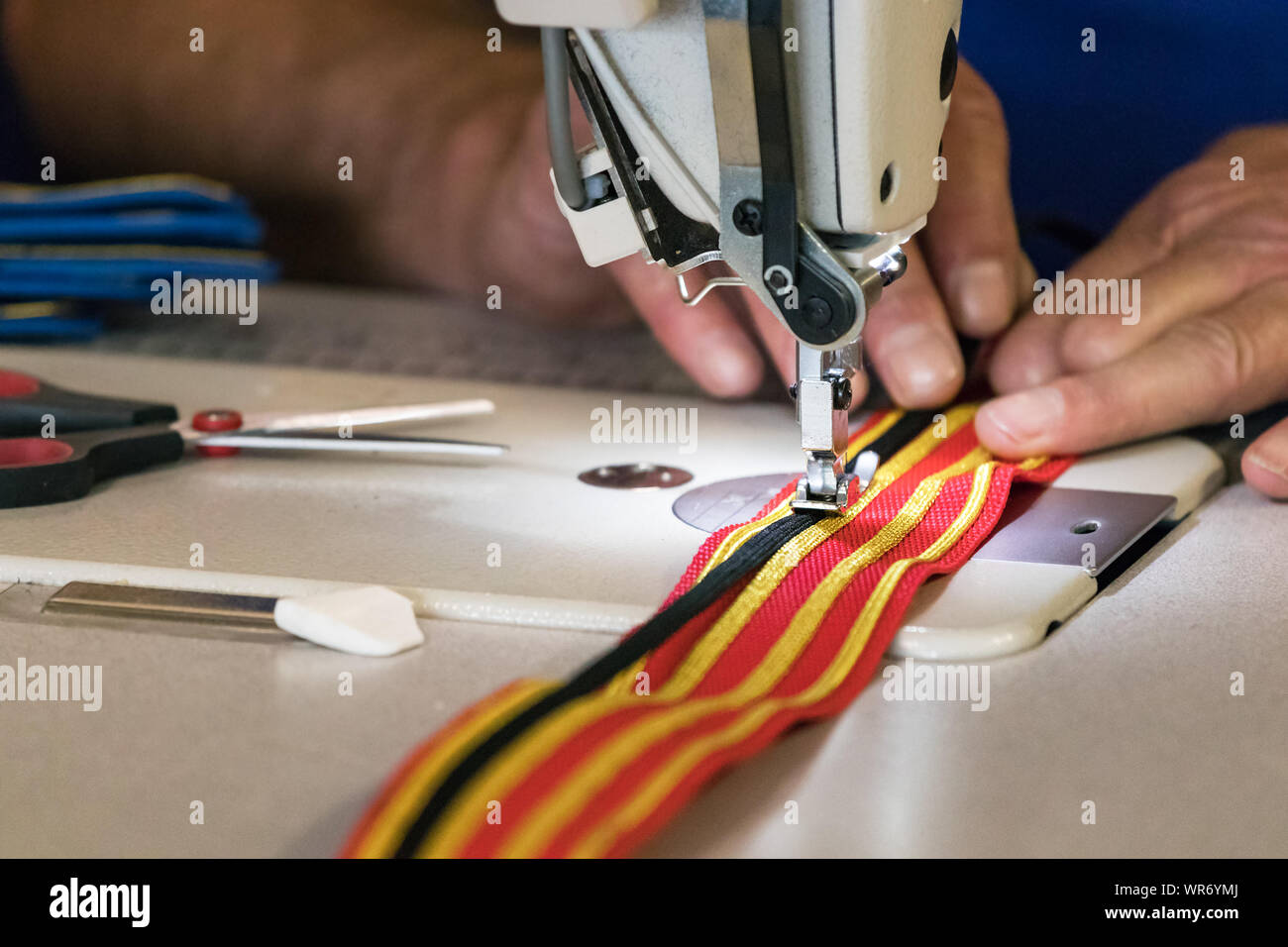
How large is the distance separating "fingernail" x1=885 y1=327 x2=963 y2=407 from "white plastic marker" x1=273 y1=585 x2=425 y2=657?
0.57 metres

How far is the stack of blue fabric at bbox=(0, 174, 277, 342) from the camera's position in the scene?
1.64 m

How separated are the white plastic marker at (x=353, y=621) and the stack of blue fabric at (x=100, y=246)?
91cm

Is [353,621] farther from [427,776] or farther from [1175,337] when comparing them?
[1175,337]

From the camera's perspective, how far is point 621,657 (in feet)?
2.44

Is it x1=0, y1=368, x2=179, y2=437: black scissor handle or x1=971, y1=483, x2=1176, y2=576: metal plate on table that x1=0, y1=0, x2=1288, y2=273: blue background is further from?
x1=0, y1=368, x2=179, y2=437: black scissor handle

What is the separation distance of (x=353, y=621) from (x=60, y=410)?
1.74 ft

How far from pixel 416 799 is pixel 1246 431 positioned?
928 mm

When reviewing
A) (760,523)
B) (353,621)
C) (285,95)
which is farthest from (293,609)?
(285,95)

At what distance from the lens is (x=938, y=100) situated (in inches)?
35.7

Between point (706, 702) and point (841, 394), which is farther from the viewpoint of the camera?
point (841, 394)

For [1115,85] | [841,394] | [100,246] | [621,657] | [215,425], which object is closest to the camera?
[621,657]

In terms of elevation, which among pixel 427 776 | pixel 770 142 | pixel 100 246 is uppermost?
pixel 100 246

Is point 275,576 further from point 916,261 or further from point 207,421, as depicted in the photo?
point 916,261

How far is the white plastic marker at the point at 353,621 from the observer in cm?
82
